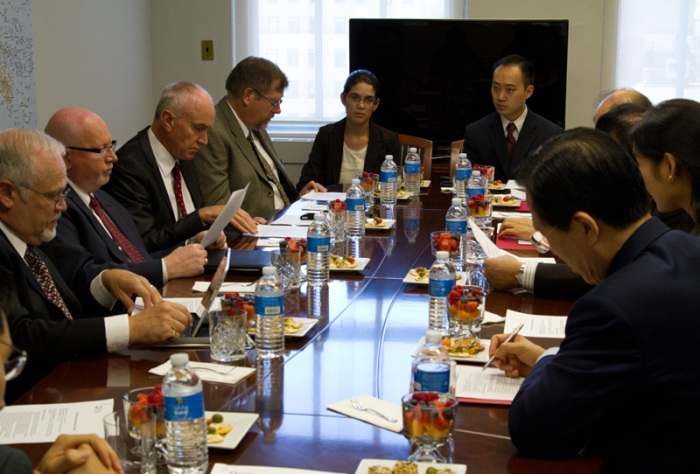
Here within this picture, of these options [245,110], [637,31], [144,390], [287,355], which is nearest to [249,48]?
[245,110]

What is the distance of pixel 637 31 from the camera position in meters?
6.30

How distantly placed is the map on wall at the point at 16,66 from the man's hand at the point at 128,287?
2.29 m

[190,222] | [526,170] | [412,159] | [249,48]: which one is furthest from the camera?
[249,48]

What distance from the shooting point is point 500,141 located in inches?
211

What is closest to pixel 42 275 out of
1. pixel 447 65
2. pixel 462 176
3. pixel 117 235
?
pixel 117 235

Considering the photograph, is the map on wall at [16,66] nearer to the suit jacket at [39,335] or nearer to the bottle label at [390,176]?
the bottle label at [390,176]

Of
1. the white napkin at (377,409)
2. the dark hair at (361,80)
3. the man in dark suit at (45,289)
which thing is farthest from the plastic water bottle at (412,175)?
the white napkin at (377,409)

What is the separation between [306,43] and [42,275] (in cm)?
480

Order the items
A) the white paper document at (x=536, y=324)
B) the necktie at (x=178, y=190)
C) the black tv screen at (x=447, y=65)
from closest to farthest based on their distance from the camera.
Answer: the white paper document at (x=536, y=324), the necktie at (x=178, y=190), the black tv screen at (x=447, y=65)

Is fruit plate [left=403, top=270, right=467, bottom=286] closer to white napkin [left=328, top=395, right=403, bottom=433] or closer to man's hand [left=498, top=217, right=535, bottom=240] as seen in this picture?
man's hand [left=498, top=217, right=535, bottom=240]

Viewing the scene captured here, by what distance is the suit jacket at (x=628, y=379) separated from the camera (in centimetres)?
141

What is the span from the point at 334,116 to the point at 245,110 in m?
2.34

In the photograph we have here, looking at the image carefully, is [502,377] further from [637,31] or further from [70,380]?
[637,31]

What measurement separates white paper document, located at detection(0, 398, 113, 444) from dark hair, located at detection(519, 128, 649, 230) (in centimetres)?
100
